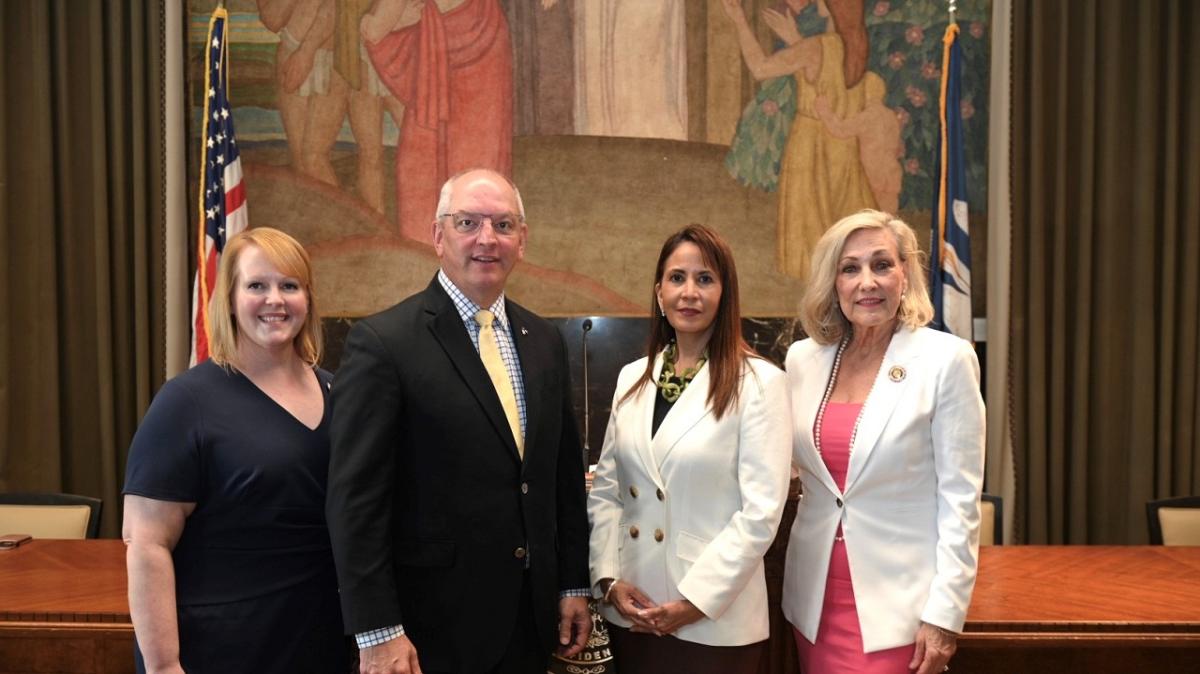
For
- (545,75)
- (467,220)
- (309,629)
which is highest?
(545,75)

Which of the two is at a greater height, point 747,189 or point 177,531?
point 747,189

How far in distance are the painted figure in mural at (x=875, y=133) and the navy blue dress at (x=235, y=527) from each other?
4821 millimetres

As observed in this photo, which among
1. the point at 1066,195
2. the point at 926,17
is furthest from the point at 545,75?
the point at 1066,195

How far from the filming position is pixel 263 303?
2211 millimetres

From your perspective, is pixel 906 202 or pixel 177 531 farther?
pixel 906 202

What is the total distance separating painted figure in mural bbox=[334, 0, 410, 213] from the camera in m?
5.91

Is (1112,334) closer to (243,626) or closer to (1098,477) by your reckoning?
(1098,477)

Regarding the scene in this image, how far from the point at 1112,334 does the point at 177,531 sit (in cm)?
574

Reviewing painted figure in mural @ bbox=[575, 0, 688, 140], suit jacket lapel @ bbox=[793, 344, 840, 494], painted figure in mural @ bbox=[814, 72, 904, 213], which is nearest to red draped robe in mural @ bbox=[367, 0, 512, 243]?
painted figure in mural @ bbox=[575, 0, 688, 140]

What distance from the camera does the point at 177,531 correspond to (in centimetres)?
208

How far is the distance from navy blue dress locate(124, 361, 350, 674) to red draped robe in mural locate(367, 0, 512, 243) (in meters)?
4.01

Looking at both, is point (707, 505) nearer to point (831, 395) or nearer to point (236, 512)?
point (831, 395)

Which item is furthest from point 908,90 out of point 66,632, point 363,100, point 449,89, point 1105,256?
point 66,632

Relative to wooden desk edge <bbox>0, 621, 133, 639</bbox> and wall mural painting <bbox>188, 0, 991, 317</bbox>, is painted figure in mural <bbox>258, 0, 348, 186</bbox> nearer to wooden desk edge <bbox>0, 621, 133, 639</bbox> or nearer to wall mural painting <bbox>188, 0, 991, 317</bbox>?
wall mural painting <bbox>188, 0, 991, 317</bbox>
